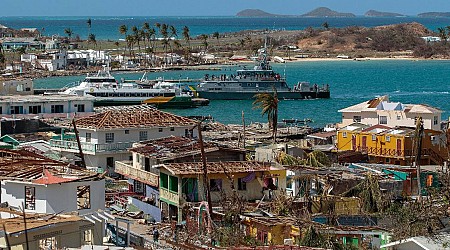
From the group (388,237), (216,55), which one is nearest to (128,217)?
(388,237)

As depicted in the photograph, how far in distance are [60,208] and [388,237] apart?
6914 millimetres

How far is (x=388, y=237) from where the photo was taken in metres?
22.7

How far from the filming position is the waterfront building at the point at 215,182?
2848 centimetres

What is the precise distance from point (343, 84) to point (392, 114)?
73685mm

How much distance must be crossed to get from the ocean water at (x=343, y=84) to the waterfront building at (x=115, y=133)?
29089mm

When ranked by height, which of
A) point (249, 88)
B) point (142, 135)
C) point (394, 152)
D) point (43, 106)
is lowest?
point (249, 88)

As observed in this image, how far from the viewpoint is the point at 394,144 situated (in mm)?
38156

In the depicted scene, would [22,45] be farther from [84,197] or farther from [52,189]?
[52,189]

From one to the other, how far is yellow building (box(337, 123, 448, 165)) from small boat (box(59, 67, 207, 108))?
45.2 metres

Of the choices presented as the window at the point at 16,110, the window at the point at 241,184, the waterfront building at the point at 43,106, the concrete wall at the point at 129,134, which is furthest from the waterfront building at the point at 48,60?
the window at the point at 241,184

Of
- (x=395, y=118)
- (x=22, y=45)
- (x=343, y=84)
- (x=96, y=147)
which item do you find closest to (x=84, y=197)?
(x=96, y=147)

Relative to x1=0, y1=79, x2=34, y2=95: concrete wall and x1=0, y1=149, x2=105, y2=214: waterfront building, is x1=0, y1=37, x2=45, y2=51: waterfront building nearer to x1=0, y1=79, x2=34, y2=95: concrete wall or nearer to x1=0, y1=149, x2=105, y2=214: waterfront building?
x1=0, y1=79, x2=34, y2=95: concrete wall

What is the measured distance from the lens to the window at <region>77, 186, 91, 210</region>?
79.0 ft

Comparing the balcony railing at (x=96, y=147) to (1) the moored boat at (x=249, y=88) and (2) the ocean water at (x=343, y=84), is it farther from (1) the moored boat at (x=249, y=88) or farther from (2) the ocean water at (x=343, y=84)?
(1) the moored boat at (x=249, y=88)
